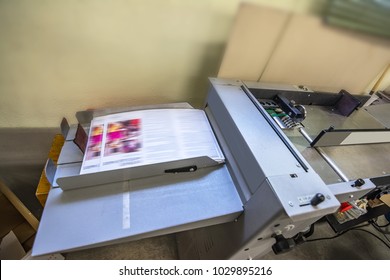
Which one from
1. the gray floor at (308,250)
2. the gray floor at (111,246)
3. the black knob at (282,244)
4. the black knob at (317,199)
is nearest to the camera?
the black knob at (317,199)

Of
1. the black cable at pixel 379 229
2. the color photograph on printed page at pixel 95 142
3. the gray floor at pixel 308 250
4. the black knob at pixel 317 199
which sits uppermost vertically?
the black knob at pixel 317 199

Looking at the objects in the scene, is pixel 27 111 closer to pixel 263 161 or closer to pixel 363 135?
pixel 263 161

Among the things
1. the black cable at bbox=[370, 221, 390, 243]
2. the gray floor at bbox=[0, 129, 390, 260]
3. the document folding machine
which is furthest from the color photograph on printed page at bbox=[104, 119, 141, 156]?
the black cable at bbox=[370, 221, 390, 243]

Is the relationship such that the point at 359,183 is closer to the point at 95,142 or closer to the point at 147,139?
the point at 147,139

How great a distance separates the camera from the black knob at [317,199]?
525mm

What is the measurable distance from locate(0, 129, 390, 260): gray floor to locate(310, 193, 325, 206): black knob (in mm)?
952

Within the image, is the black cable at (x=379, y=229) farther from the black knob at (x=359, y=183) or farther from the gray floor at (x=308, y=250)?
the black knob at (x=359, y=183)

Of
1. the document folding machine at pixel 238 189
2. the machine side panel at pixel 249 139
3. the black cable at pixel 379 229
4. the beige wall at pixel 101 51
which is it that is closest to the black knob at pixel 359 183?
the document folding machine at pixel 238 189

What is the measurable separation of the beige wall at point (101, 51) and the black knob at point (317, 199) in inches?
29.0

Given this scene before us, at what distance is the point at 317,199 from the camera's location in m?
0.53

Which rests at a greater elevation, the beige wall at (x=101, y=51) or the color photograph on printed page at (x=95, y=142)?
the beige wall at (x=101, y=51)

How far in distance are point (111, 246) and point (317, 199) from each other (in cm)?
120

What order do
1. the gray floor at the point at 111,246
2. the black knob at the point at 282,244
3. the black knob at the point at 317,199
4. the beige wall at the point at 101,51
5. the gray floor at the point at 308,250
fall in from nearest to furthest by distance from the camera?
the black knob at the point at 317,199 < the black knob at the point at 282,244 < the beige wall at the point at 101,51 < the gray floor at the point at 111,246 < the gray floor at the point at 308,250

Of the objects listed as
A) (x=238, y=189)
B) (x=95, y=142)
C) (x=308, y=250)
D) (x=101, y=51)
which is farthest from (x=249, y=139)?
(x=308, y=250)
